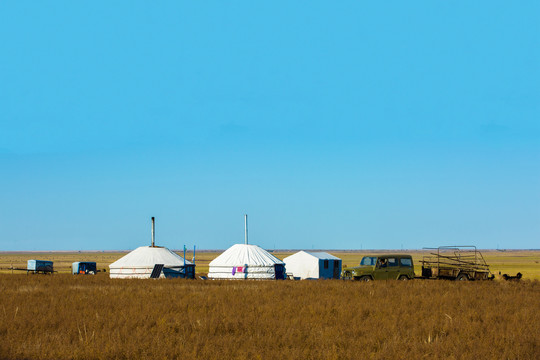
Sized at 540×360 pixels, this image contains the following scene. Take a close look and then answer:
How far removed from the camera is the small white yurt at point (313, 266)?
56.1 meters

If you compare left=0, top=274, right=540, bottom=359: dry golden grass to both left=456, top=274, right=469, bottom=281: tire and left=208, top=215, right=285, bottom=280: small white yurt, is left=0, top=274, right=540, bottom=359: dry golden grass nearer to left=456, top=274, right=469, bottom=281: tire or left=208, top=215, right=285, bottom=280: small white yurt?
left=456, top=274, right=469, bottom=281: tire

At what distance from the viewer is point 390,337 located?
16312 mm

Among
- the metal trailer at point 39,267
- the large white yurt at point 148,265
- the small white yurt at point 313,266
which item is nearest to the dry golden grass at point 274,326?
the large white yurt at point 148,265

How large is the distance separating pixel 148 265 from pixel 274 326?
34.1 m

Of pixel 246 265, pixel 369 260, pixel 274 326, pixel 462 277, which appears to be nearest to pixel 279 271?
pixel 246 265

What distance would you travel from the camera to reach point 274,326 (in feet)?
60.2

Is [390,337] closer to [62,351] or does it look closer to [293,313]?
[293,313]

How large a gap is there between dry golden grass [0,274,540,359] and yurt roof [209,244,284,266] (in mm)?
18716

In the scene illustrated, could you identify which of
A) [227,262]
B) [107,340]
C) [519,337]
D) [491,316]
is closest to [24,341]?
[107,340]

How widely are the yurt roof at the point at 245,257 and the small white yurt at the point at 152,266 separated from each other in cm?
273

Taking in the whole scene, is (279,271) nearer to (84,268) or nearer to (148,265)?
(148,265)

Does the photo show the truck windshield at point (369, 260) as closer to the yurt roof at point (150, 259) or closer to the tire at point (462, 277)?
the tire at point (462, 277)

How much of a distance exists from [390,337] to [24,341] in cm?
993

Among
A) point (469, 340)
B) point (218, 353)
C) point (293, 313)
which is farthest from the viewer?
point (293, 313)
